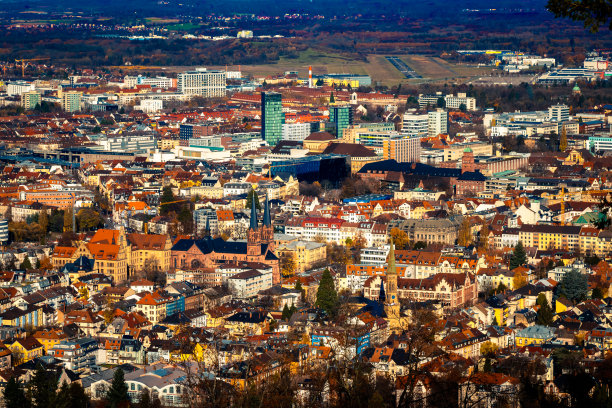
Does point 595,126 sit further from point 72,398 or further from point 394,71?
point 72,398

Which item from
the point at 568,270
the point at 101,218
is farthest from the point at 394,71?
the point at 568,270

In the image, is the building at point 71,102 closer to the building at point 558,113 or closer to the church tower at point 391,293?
the building at point 558,113

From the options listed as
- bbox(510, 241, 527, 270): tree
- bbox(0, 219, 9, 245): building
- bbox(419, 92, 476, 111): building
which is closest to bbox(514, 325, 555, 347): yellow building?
bbox(510, 241, 527, 270): tree

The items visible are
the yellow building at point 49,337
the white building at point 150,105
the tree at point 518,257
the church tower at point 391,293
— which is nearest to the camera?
the yellow building at point 49,337

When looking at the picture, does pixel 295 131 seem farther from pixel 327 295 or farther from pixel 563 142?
pixel 327 295

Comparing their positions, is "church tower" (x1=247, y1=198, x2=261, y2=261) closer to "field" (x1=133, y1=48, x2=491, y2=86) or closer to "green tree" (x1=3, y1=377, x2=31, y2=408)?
"green tree" (x1=3, y1=377, x2=31, y2=408)

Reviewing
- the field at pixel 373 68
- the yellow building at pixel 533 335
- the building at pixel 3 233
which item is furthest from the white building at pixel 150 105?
the yellow building at pixel 533 335
